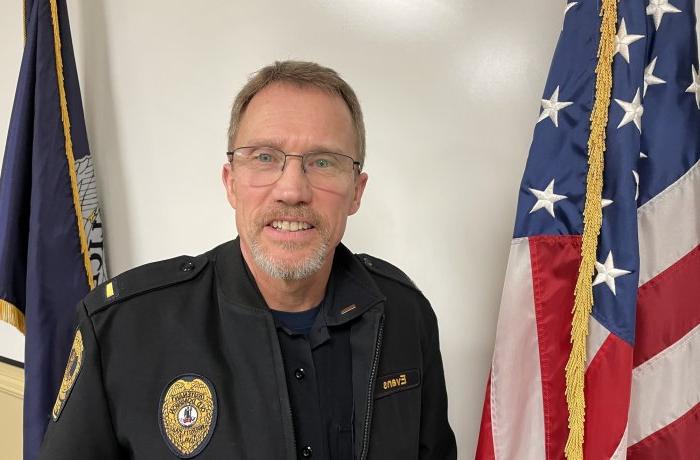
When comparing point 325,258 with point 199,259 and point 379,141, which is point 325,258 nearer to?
point 199,259

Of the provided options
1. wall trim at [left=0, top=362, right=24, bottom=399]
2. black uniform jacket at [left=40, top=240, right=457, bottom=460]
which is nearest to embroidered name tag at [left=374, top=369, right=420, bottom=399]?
black uniform jacket at [left=40, top=240, right=457, bottom=460]

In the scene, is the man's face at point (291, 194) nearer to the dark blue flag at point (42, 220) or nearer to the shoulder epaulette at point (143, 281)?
the shoulder epaulette at point (143, 281)

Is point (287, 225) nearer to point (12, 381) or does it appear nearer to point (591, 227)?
point (591, 227)

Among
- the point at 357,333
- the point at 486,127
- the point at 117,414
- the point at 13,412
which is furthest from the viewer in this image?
the point at 13,412

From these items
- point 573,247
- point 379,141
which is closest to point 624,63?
point 573,247

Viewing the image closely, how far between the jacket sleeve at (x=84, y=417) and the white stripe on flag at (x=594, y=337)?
2.98 ft

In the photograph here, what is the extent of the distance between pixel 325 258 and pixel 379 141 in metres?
0.60

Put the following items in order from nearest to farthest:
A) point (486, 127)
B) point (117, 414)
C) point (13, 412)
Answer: point (117, 414), point (486, 127), point (13, 412)

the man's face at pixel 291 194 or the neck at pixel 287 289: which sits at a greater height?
the man's face at pixel 291 194

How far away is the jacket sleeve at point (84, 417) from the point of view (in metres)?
0.92

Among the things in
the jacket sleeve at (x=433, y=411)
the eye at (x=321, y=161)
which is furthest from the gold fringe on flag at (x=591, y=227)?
the eye at (x=321, y=161)

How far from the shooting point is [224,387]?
3.25 feet

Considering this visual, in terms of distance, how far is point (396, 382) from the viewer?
1127 millimetres

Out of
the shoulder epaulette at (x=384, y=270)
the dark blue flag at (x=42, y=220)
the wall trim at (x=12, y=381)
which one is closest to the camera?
the shoulder epaulette at (x=384, y=270)
